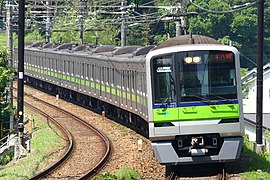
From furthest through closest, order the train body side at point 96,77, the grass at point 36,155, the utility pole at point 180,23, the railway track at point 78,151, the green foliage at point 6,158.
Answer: the train body side at point 96,77, the green foliage at point 6,158, the utility pole at point 180,23, the grass at point 36,155, the railway track at point 78,151

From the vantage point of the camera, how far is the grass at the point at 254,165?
1132 cm

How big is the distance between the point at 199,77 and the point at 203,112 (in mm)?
643

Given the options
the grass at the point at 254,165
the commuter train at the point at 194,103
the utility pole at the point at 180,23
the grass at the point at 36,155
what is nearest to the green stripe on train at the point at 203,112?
the commuter train at the point at 194,103

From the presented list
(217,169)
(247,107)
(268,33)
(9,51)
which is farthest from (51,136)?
(268,33)

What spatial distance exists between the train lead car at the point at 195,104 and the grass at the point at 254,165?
49cm

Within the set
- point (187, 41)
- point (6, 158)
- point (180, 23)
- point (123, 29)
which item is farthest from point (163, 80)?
point (123, 29)

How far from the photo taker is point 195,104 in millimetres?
11484

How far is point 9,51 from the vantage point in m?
26.0

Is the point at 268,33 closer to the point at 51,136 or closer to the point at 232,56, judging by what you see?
the point at 51,136

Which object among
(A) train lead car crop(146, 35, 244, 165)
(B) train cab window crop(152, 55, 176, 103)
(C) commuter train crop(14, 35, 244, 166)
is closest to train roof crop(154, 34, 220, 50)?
(C) commuter train crop(14, 35, 244, 166)

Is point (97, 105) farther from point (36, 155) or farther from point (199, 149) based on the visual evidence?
point (199, 149)

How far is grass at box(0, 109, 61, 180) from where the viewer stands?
12.9m

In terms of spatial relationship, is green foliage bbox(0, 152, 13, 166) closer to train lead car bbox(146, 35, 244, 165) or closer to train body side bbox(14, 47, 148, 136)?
train body side bbox(14, 47, 148, 136)

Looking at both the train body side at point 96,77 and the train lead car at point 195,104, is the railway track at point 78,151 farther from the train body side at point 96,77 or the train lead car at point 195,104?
the train lead car at point 195,104
